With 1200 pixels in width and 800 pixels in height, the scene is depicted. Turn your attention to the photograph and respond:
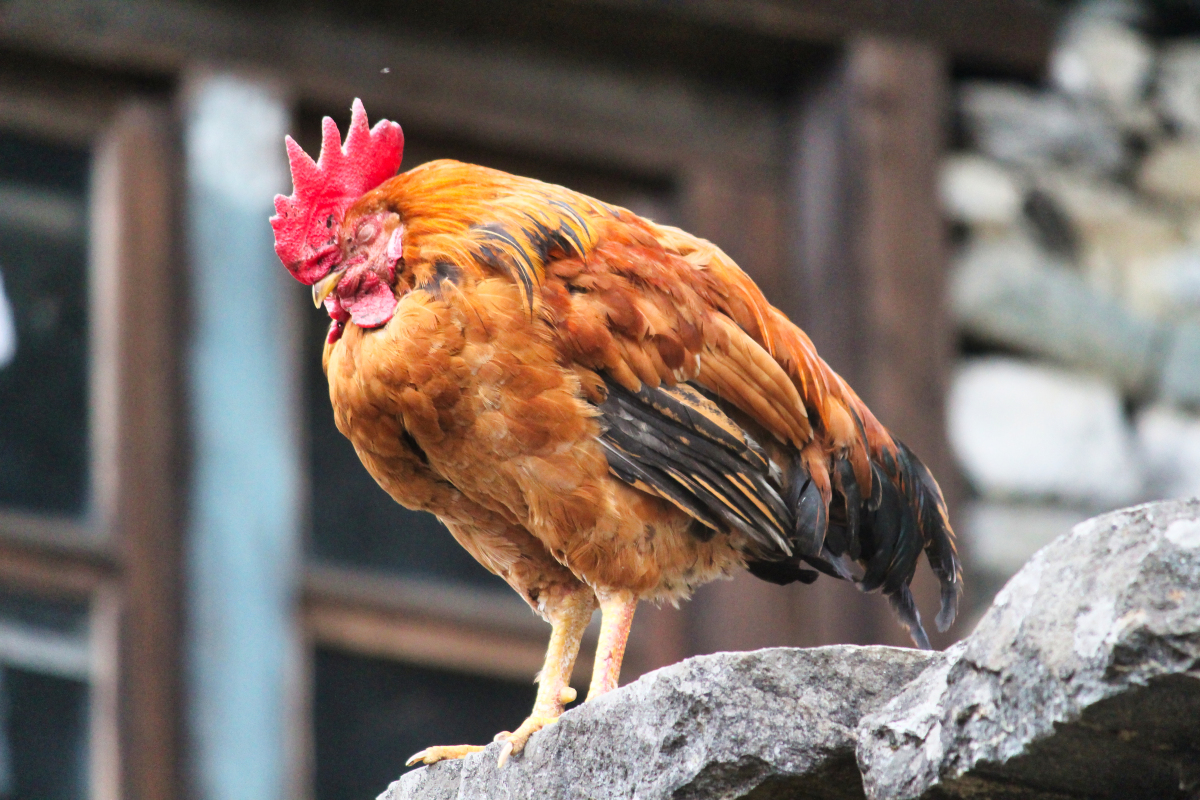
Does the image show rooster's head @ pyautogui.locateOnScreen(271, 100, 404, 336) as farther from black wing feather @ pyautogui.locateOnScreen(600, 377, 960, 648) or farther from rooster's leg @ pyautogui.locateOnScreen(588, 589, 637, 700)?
rooster's leg @ pyautogui.locateOnScreen(588, 589, 637, 700)

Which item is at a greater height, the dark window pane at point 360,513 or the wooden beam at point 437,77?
the wooden beam at point 437,77

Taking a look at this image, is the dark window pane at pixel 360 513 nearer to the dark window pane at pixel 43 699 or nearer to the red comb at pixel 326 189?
the dark window pane at pixel 43 699

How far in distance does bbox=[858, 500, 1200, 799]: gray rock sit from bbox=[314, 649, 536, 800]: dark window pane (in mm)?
3176

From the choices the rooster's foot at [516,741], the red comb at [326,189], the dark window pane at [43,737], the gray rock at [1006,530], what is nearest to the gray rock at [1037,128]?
the gray rock at [1006,530]

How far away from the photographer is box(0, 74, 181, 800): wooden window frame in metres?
4.36

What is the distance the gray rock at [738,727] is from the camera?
6.10 ft

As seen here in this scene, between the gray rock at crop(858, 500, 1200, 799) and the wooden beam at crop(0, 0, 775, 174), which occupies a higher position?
the wooden beam at crop(0, 0, 775, 174)

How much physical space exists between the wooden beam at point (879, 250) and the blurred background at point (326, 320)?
0.03ft

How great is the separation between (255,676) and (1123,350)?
2.78 metres

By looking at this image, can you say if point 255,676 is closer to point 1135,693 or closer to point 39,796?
point 39,796

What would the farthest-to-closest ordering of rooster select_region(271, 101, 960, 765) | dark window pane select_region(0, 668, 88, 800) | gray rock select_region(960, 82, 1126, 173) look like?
1. gray rock select_region(960, 82, 1126, 173)
2. dark window pane select_region(0, 668, 88, 800)
3. rooster select_region(271, 101, 960, 765)

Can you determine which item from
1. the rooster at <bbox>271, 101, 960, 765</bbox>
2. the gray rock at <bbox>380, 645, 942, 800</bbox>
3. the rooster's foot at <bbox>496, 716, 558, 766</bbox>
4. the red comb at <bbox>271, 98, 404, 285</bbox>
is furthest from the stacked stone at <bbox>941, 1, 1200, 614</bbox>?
the gray rock at <bbox>380, 645, 942, 800</bbox>

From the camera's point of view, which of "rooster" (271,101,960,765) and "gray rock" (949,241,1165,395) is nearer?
"rooster" (271,101,960,765)

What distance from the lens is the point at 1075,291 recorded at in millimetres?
5160
